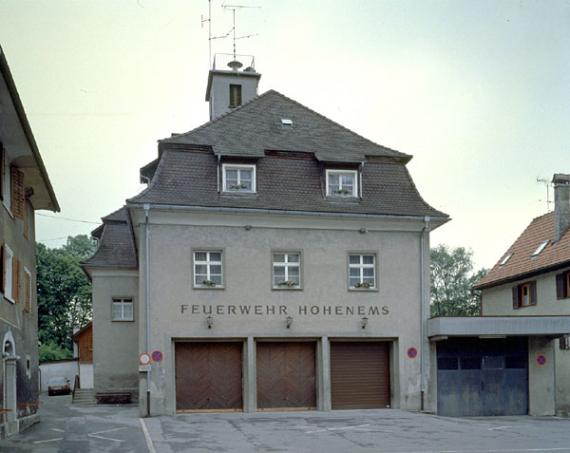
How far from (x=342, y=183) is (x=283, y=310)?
16.9ft

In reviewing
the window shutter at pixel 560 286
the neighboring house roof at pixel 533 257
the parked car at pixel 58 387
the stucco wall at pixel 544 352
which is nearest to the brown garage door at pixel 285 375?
the stucco wall at pixel 544 352

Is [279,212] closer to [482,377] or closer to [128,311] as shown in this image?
[482,377]

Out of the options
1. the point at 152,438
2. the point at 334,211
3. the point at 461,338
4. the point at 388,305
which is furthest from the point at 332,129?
the point at 152,438

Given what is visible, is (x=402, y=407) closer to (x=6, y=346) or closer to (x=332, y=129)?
(x=332, y=129)

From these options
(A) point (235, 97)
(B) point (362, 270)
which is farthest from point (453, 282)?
(B) point (362, 270)

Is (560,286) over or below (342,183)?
below

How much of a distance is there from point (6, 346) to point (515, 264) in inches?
1083

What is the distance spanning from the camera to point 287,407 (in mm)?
26766

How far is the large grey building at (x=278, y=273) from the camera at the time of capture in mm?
25797

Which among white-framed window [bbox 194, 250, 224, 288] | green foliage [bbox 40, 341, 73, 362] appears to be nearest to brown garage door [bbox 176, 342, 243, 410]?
white-framed window [bbox 194, 250, 224, 288]

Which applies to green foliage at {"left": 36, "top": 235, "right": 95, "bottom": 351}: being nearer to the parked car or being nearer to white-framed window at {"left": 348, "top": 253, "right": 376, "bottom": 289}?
the parked car

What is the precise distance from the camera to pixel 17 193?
2238cm

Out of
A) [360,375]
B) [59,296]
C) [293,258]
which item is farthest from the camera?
[59,296]

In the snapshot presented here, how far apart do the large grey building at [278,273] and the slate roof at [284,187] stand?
0.16 feet
